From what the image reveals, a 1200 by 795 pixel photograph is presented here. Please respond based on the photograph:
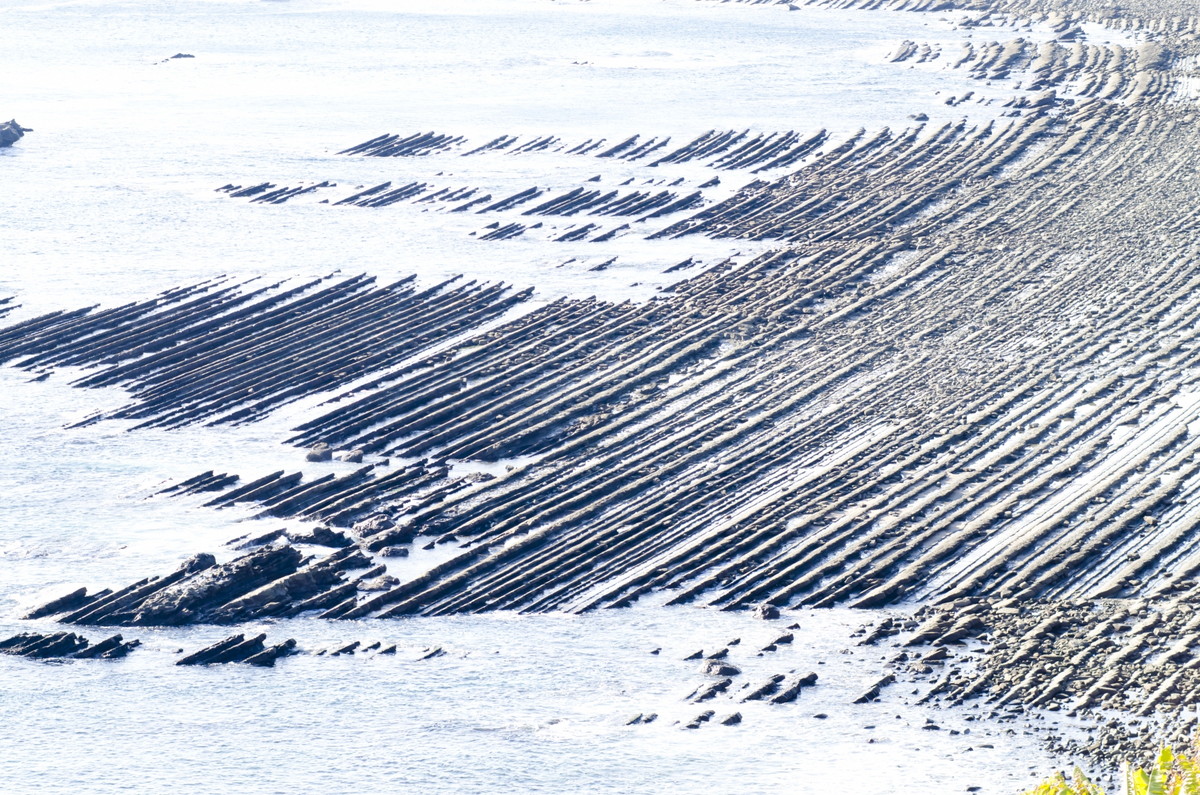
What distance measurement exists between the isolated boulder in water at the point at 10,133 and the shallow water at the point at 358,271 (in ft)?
3.50

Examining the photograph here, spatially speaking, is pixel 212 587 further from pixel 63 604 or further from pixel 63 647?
pixel 63 647

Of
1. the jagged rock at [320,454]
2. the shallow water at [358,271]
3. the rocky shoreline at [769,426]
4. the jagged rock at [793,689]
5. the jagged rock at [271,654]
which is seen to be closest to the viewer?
the shallow water at [358,271]

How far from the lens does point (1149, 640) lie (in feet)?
80.5

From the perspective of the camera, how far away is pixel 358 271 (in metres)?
46.8

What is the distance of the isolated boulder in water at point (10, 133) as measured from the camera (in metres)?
64.3

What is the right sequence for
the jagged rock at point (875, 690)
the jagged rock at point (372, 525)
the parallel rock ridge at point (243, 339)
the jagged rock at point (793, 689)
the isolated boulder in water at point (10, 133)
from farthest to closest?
1. the isolated boulder in water at point (10, 133)
2. the parallel rock ridge at point (243, 339)
3. the jagged rock at point (372, 525)
4. the jagged rock at point (793, 689)
5. the jagged rock at point (875, 690)

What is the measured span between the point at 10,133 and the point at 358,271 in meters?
25.8

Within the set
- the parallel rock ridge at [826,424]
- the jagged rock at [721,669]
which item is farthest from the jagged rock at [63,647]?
the jagged rock at [721,669]

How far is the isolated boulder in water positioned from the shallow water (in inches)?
42.0

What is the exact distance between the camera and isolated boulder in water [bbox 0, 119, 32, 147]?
6431 centimetres

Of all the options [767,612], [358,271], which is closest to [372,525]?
[767,612]

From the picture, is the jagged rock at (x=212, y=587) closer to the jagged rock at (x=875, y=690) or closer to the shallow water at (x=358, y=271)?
the shallow water at (x=358, y=271)

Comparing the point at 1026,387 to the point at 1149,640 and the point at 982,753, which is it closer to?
the point at 1149,640

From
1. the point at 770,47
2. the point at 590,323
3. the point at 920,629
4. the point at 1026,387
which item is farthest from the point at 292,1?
the point at 920,629
